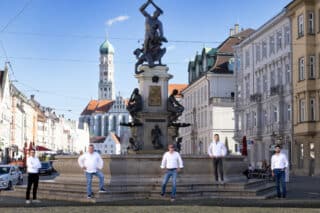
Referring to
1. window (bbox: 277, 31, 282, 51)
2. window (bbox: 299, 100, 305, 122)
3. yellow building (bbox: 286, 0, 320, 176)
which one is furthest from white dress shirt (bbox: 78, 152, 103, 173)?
window (bbox: 277, 31, 282, 51)

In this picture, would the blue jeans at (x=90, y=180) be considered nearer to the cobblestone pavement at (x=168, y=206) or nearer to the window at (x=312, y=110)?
the cobblestone pavement at (x=168, y=206)

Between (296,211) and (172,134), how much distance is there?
11.3 metres

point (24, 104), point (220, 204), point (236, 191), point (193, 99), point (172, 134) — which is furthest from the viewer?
point (24, 104)

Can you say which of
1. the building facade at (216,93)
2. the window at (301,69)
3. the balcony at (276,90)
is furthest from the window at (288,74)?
the building facade at (216,93)

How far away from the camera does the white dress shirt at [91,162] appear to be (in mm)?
18828

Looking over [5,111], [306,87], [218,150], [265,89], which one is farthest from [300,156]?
[5,111]

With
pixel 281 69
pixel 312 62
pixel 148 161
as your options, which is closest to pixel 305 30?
pixel 312 62

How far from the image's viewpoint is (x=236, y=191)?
19.8 m

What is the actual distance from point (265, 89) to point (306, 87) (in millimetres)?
12734

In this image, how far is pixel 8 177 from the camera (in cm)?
2880

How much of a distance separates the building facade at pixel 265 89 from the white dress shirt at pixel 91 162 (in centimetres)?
3722

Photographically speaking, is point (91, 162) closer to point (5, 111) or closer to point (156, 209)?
point (156, 209)

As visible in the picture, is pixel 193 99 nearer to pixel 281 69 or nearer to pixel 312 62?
pixel 281 69

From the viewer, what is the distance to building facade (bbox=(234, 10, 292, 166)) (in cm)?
5578
